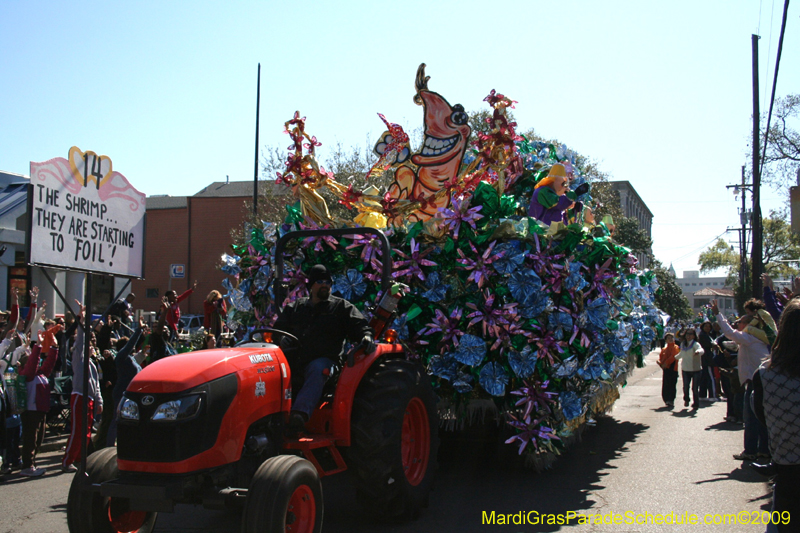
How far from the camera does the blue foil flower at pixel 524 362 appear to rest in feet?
19.4

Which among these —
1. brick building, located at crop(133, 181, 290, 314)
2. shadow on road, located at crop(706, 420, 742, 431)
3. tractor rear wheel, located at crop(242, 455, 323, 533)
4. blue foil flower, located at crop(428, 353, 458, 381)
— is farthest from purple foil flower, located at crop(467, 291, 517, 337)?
brick building, located at crop(133, 181, 290, 314)

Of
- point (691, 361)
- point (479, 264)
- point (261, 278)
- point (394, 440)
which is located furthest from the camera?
point (691, 361)

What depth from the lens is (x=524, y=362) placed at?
5965 mm

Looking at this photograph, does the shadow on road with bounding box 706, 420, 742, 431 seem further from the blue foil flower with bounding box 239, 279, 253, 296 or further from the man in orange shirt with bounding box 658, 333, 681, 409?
the blue foil flower with bounding box 239, 279, 253, 296

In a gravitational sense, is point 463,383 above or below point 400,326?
below

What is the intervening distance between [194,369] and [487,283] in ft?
10.2

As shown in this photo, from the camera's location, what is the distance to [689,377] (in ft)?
41.5

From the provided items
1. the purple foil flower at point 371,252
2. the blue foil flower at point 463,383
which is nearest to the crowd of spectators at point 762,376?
the blue foil flower at point 463,383

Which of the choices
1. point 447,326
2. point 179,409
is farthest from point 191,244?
point 179,409

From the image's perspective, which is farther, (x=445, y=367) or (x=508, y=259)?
(x=445, y=367)

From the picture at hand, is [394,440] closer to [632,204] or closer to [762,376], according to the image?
[762,376]

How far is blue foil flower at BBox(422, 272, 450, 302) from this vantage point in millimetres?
6172

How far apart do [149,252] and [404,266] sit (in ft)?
109

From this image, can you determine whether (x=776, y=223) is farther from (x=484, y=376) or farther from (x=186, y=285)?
(x=484, y=376)
